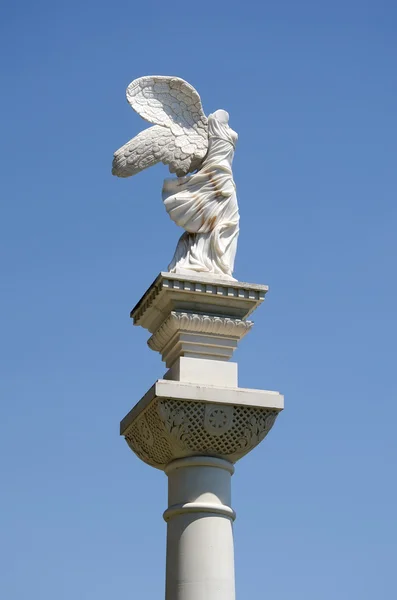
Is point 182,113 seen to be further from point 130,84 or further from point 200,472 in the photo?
point 200,472

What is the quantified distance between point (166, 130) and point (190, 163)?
619 millimetres

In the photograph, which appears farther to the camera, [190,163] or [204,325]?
[190,163]

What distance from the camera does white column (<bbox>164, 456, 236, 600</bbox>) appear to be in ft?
51.3

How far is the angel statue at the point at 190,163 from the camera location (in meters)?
17.5

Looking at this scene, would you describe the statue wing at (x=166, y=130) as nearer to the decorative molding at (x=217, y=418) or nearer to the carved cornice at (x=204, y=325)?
the carved cornice at (x=204, y=325)

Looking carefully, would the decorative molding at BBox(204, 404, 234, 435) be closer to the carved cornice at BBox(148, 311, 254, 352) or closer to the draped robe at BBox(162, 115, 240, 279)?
the carved cornice at BBox(148, 311, 254, 352)

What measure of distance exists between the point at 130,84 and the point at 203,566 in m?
7.14

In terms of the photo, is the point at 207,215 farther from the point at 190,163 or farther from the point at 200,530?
the point at 200,530

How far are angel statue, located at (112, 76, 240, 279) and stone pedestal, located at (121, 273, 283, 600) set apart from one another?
22.9 inches

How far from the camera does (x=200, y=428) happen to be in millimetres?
16219

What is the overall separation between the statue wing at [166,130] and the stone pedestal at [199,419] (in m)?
2.04

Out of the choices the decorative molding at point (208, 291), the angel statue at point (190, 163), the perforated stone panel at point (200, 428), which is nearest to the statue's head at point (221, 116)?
the angel statue at point (190, 163)

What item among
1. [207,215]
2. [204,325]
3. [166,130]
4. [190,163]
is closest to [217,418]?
[204,325]

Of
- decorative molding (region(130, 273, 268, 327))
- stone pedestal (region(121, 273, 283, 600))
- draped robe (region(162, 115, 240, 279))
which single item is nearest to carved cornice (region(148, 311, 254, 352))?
stone pedestal (region(121, 273, 283, 600))
